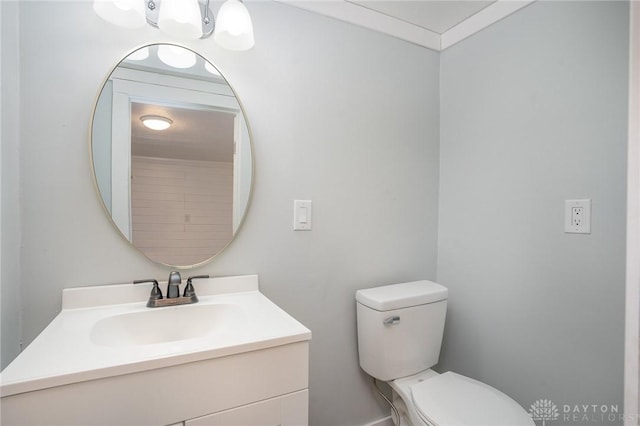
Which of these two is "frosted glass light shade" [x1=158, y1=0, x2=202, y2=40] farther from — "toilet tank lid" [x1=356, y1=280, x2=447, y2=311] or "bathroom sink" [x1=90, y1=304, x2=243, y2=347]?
"toilet tank lid" [x1=356, y1=280, x2=447, y2=311]

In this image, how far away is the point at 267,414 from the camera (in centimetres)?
79

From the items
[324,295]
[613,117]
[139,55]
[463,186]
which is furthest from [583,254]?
[139,55]

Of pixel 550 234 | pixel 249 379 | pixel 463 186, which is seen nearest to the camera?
pixel 249 379

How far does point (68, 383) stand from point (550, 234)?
1581 millimetres

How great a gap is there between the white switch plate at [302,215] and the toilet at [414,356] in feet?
1.37

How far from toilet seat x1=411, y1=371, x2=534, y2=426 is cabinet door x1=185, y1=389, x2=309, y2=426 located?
21.2 inches

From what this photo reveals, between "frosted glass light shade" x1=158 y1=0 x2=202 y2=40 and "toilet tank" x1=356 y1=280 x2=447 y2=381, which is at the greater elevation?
"frosted glass light shade" x1=158 y1=0 x2=202 y2=40

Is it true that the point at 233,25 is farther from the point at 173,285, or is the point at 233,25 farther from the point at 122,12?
the point at 173,285

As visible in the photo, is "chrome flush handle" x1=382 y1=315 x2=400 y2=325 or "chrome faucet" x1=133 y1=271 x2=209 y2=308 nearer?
"chrome faucet" x1=133 y1=271 x2=209 y2=308

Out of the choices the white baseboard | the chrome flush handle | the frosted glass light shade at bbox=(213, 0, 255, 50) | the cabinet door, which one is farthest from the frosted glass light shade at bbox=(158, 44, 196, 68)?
the white baseboard

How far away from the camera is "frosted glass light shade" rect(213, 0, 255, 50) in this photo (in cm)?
109

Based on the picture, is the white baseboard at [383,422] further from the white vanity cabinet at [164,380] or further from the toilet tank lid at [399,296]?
the white vanity cabinet at [164,380]

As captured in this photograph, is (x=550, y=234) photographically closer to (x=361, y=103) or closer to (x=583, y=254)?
(x=583, y=254)

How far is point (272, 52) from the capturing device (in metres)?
1.31
